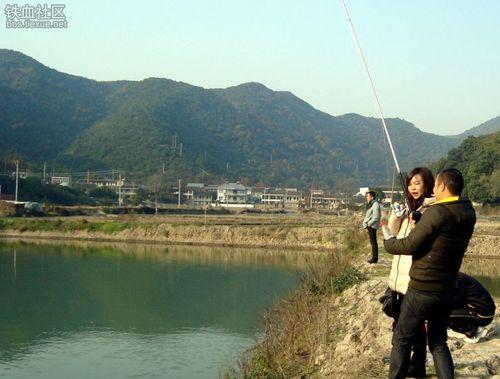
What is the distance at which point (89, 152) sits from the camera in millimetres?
100125

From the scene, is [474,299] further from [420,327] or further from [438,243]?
[438,243]

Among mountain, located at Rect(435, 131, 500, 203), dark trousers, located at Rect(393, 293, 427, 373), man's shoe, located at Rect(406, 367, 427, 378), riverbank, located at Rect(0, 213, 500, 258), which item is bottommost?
riverbank, located at Rect(0, 213, 500, 258)

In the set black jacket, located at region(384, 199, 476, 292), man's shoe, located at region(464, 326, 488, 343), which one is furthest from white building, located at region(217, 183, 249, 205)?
black jacket, located at region(384, 199, 476, 292)

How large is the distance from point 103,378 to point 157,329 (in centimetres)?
305

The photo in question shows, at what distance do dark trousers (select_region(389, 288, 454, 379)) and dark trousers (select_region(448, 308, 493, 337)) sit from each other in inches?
66.7

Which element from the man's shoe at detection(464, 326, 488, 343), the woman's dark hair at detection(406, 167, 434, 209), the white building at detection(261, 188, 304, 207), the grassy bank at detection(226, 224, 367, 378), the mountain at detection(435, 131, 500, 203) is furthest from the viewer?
the white building at detection(261, 188, 304, 207)

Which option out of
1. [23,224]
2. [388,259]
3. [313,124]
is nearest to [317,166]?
[313,124]

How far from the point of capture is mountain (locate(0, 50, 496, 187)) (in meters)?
98.6

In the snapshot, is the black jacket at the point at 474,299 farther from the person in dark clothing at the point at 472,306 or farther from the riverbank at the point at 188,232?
the riverbank at the point at 188,232

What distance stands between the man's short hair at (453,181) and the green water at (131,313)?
17.2 feet

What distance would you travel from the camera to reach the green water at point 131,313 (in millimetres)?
9430

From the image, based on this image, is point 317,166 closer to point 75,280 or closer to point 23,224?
point 23,224

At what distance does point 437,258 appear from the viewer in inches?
148

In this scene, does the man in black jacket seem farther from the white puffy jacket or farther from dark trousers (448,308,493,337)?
dark trousers (448,308,493,337)
